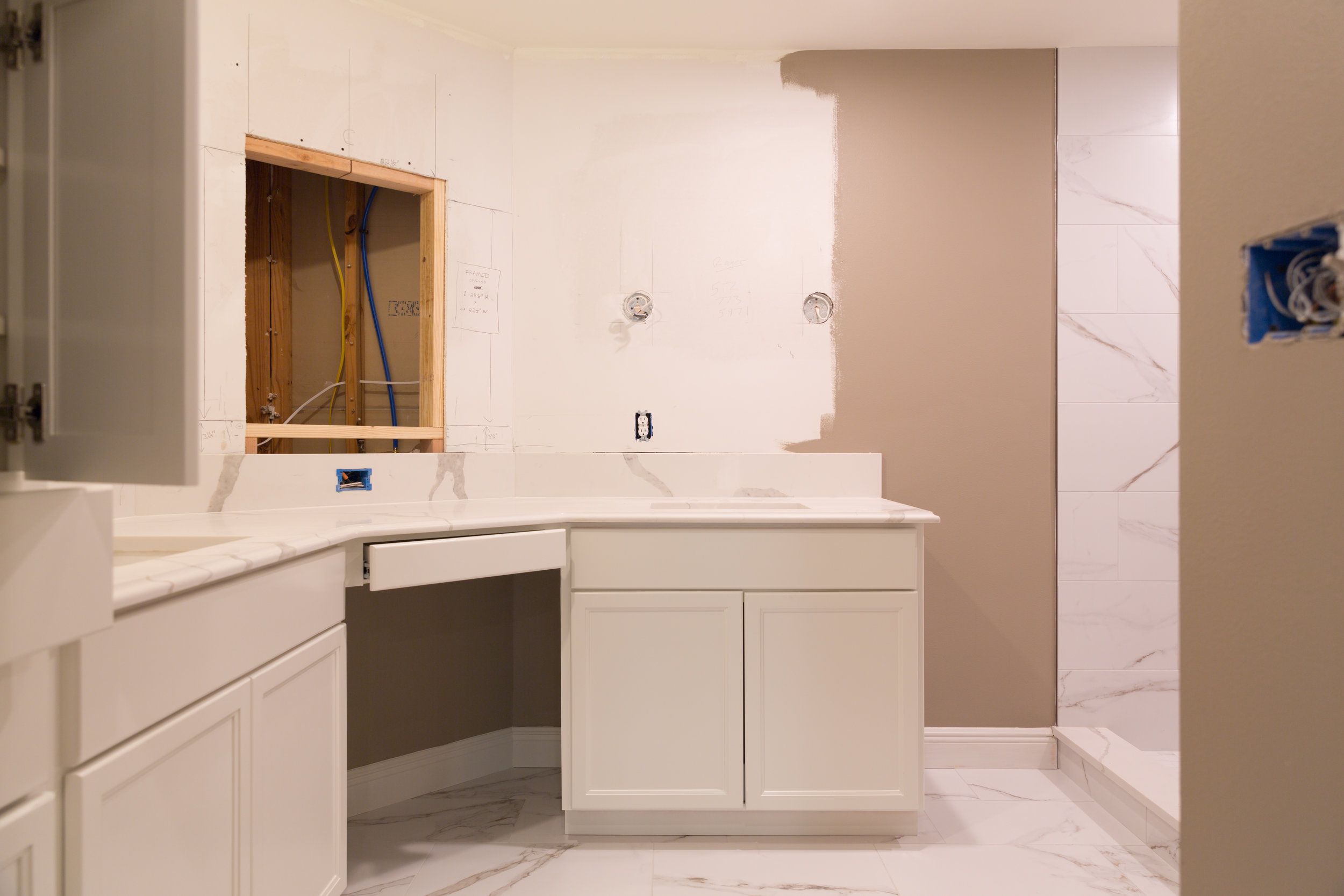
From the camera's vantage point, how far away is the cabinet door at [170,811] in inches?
Result: 32.8

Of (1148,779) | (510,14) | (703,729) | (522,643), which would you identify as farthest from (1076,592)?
(510,14)

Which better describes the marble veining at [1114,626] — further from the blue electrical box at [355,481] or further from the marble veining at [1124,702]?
the blue electrical box at [355,481]

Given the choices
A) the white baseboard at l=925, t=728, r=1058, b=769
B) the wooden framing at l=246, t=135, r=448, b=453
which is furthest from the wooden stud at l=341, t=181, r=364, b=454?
the white baseboard at l=925, t=728, r=1058, b=769

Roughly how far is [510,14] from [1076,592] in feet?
8.12

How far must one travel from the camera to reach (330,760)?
1421mm

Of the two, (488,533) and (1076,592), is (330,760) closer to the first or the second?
(488,533)

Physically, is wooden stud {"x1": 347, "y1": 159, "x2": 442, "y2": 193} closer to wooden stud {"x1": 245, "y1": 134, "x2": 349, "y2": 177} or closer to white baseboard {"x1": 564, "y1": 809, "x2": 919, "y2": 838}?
wooden stud {"x1": 245, "y1": 134, "x2": 349, "y2": 177}

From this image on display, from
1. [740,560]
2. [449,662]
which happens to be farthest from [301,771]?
[740,560]

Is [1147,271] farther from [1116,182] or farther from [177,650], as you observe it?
[177,650]

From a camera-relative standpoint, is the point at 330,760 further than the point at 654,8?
No

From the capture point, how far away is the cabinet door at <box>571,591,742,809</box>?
1.80m

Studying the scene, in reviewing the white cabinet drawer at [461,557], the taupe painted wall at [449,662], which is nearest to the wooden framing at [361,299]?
the taupe painted wall at [449,662]

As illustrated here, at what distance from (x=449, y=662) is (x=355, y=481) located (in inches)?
24.8

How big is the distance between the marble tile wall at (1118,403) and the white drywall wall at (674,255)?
0.79 metres
